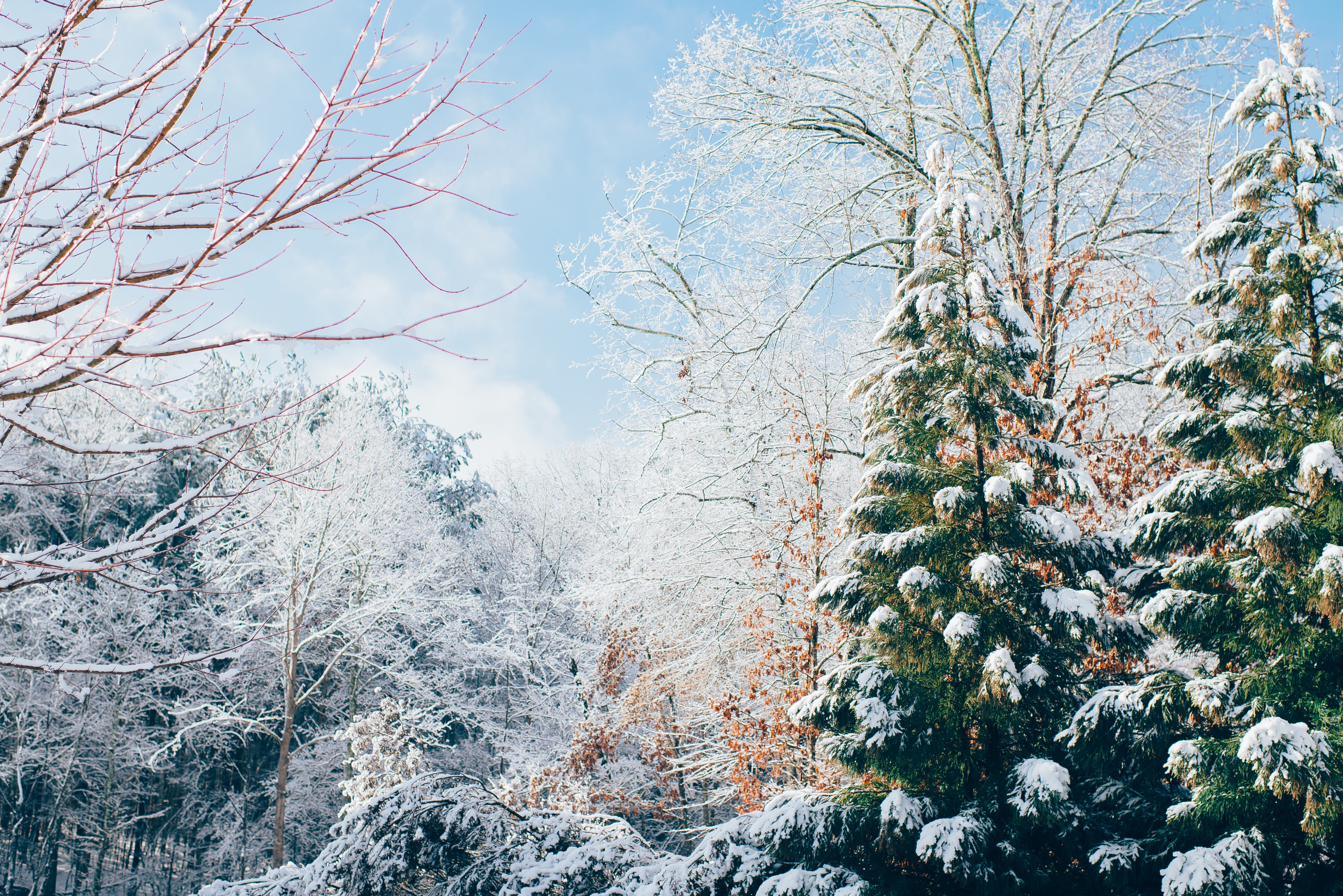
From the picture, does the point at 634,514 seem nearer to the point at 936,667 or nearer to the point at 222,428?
the point at 936,667

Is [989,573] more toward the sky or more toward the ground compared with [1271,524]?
more toward the ground

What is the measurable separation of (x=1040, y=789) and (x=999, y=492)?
6.84 feet

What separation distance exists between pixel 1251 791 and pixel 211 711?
747 inches

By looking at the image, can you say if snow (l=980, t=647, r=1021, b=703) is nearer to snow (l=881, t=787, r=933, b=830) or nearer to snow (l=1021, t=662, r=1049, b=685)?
snow (l=1021, t=662, r=1049, b=685)

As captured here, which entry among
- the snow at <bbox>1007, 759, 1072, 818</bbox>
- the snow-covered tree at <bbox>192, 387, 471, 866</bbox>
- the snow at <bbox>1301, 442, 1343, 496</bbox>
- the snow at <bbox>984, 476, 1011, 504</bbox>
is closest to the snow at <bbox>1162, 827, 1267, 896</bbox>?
the snow at <bbox>1007, 759, 1072, 818</bbox>

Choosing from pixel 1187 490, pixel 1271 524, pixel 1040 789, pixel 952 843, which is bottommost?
pixel 952 843

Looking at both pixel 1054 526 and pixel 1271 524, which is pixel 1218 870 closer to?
pixel 1271 524

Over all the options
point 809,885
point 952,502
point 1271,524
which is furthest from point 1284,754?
point 809,885

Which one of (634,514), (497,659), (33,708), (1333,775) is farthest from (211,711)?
(1333,775)

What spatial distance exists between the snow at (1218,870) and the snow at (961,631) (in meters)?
1.69

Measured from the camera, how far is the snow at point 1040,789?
16.5 feet

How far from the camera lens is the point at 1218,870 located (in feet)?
15.1

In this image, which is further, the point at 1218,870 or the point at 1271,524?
the point at 1271,524

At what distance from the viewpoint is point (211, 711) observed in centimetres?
1731
